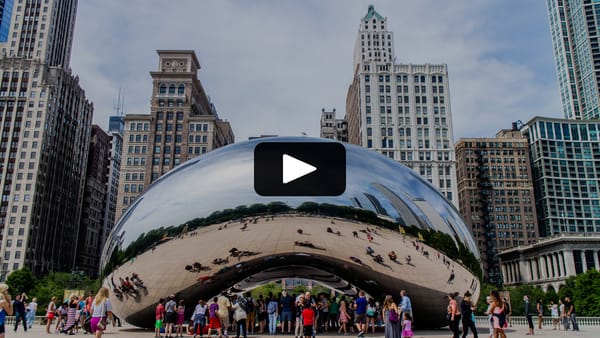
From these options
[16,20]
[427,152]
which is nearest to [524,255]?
[427,152]

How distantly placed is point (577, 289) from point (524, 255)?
151 ft

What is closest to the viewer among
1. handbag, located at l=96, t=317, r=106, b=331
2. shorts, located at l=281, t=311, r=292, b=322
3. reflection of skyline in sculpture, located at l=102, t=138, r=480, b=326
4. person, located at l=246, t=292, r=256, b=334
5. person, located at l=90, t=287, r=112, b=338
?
reflection of skyline in sculpture, located at l=102, t=138, r=480, b=326

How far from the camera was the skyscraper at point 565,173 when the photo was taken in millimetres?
134375

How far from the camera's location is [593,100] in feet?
539

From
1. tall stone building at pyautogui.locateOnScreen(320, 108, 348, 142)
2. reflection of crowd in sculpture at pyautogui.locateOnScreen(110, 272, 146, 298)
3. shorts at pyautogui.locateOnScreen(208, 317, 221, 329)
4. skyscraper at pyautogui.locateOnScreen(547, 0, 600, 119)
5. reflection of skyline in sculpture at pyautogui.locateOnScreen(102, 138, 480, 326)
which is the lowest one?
shorts at pyautogui.locateOnScreen(208, 317, 221, 329)

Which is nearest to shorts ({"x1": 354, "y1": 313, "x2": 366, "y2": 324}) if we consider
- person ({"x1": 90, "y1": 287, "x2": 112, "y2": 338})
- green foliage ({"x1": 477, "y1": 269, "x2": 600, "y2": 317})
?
person ({"x1": 90, "y1": 287, "x2": 112, "y2": 338})

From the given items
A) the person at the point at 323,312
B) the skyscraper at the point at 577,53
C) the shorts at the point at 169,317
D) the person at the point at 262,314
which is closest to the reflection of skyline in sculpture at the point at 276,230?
the shorts at the point at 169,317

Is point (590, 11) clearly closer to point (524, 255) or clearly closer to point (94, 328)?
point (524, 255)

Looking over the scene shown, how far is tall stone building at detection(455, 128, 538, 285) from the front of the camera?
12669 centimetres

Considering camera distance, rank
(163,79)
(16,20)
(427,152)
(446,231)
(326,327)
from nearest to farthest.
A: 1. (446,231)
2. (326,327)
3. (427,152)
4. (163,79)
5. (16,20)
